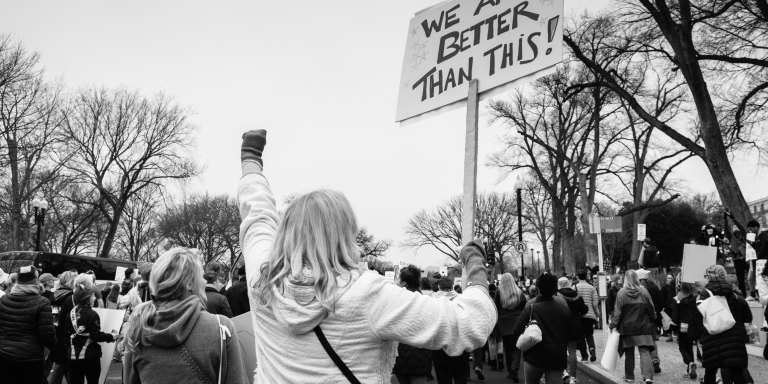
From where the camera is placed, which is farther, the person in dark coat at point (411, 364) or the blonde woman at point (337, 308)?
the person in dark coat at point (411, 364)

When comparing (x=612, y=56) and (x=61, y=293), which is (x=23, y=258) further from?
(x=612, y=56)

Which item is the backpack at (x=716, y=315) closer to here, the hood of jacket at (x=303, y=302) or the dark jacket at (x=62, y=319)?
the hood of jacket at (x=303, y=302)

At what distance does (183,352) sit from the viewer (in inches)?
122

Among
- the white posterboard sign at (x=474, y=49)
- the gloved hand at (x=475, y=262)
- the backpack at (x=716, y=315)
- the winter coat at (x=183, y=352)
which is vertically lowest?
the winter coat at (x=183, y=352)

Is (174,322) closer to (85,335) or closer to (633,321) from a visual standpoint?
(85,335)

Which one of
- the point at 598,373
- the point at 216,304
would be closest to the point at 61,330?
the point at 216,304

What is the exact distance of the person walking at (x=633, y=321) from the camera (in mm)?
9656

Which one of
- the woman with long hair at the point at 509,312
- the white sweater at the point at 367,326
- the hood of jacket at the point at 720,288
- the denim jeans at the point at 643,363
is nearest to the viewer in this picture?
the white sweater at the point at 367,326

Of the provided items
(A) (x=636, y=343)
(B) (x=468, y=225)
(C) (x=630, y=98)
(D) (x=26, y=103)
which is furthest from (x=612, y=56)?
(D) (x=26, y=103)

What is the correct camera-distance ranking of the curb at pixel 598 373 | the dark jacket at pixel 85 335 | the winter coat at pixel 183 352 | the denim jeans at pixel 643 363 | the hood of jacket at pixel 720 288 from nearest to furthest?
the winter coat at pixel 183 352 < the dark jacket at pixel 85 335 < the hood of jacket at pixel 720 288 < the denim jeans at pixel 643 363 < the curb at pixel 598 373

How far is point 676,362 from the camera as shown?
39.6 ft

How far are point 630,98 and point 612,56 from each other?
1.92 m

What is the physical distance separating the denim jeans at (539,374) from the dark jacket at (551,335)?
0.16 feet

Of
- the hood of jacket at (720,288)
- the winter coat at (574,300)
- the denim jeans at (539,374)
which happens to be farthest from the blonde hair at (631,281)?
the denim jeans at (539,374)
